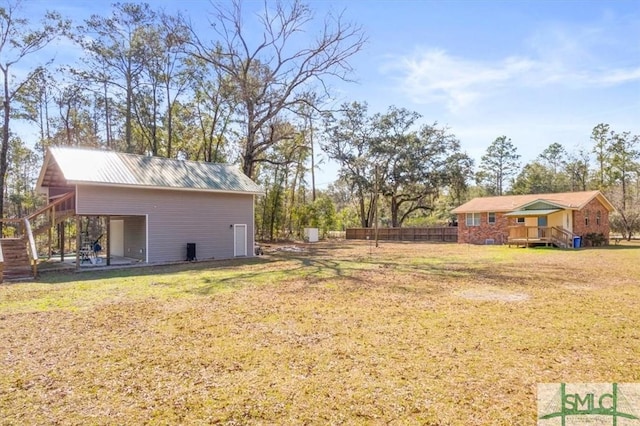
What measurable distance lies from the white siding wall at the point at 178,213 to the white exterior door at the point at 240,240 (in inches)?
6.3

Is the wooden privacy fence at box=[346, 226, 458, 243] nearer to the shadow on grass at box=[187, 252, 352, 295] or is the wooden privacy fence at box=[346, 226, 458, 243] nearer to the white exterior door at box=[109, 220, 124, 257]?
the shadow on grass at box=[187, 252, 352, 295]

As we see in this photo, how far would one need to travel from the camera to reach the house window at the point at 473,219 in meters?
26.0

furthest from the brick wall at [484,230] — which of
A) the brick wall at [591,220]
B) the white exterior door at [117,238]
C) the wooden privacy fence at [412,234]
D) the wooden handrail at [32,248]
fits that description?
the wooden handrail at [32,248]

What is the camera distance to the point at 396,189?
3438 centimetres

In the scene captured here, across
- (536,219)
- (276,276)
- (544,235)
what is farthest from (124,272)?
(536,219)

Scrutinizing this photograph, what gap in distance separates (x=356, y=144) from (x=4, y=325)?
104ft

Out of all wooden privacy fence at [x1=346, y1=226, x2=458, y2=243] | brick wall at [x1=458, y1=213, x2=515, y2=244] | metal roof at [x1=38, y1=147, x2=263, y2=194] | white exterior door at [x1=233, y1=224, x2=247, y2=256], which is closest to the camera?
metal roof at [x1=38, y1=147, x2=263, y2=194]

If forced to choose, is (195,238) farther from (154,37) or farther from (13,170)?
(13,170)

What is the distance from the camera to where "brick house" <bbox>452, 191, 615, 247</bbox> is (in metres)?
21.9

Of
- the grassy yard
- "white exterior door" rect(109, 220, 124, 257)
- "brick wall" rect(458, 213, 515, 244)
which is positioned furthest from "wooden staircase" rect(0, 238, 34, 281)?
"brick wall" rect(458, 213, 515, 244)

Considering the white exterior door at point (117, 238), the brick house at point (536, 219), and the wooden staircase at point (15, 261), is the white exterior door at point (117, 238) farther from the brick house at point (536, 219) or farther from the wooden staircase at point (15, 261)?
the brick house at point (536, 219)

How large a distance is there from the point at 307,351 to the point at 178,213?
39.7 ft

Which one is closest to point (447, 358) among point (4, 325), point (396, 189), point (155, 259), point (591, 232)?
point (4, 325)

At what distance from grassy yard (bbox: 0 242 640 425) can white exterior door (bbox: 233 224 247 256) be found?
309 inches
